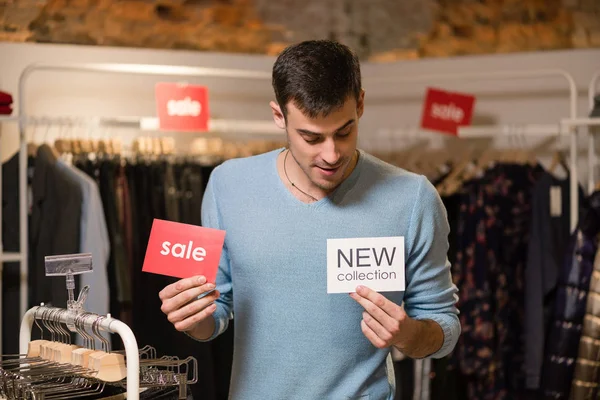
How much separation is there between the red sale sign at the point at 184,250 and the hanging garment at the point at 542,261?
2.50 meters

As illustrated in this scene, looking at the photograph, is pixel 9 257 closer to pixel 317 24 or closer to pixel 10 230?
pixel 10 230

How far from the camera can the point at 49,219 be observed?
3.96 m

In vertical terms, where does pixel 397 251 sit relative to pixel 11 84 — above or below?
below

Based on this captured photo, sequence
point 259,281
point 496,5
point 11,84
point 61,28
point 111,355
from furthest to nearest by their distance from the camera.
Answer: point 496,5 → point 61,28 → point 11,84 → point 259,281 → point 111,355

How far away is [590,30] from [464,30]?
2.30ft

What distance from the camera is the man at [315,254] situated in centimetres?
202

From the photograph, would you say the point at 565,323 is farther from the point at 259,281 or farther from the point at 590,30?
the point at 259,281

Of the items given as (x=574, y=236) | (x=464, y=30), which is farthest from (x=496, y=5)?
(x=574, y=236)

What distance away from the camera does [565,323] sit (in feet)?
12.6

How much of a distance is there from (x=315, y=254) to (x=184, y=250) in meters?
0.31

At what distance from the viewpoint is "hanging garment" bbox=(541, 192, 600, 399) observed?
3824mm

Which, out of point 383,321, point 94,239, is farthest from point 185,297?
point 94,239

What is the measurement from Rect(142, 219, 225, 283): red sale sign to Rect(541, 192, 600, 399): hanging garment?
7.51ft

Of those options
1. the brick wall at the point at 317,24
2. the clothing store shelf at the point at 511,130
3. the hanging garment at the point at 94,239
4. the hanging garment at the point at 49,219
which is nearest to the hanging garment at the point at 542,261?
the clothing store shelf at the point at 511,130
